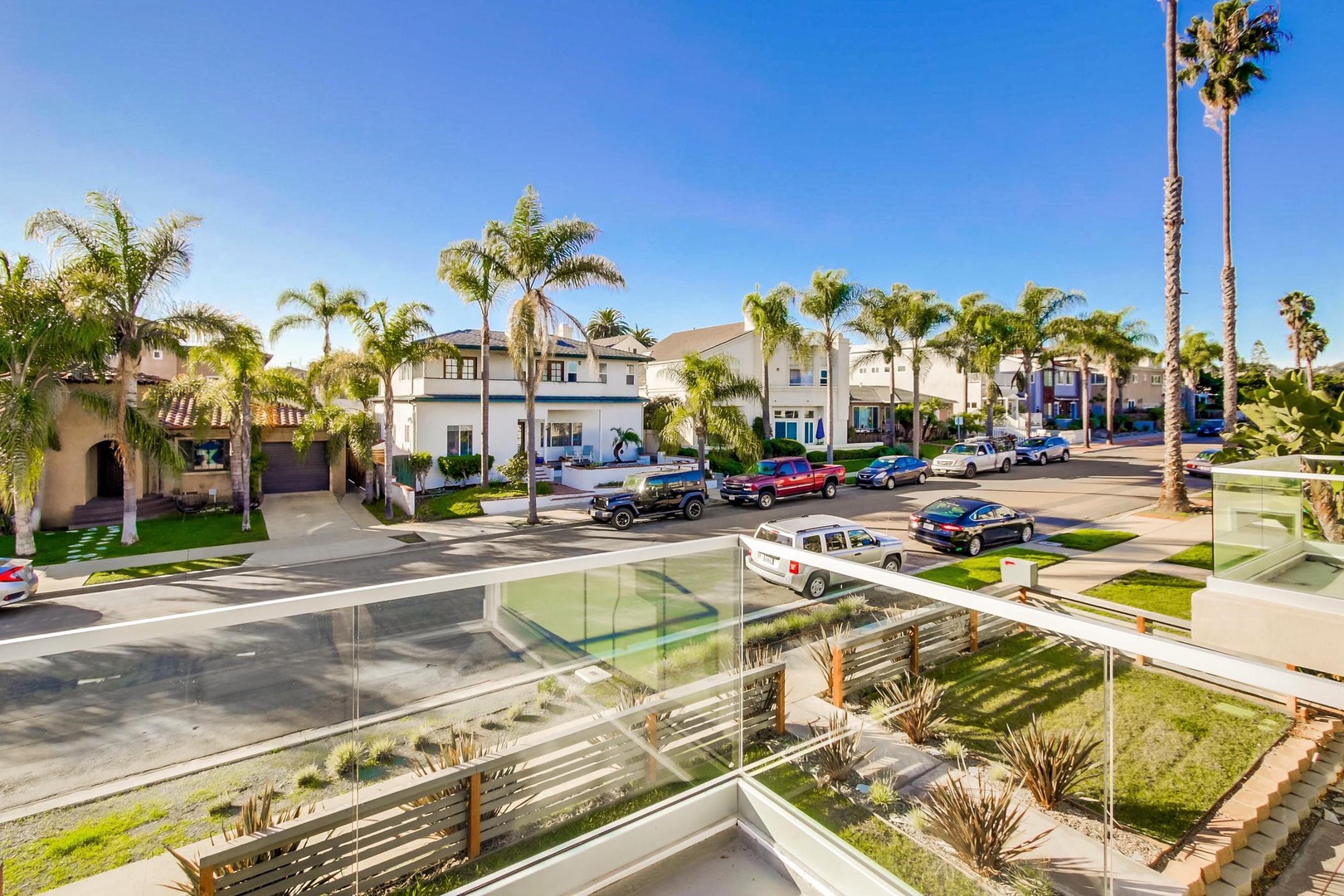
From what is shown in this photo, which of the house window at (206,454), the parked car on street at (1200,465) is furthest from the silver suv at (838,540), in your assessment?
the parked car on street at (1200,465)

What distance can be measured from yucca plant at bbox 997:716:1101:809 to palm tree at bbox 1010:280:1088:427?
4559 cm

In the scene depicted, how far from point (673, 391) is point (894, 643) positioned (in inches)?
1552

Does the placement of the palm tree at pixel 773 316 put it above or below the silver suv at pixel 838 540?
above

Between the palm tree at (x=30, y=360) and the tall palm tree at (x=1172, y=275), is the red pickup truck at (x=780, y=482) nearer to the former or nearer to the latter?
the tall palm tree at (x=1172, y=275)

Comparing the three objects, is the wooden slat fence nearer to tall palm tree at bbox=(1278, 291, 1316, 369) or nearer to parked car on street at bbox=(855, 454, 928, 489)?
parked car on street at bbox=(855, 454, 928, 489)

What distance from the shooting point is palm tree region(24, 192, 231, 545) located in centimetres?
1767

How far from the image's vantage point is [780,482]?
2611 centimetres

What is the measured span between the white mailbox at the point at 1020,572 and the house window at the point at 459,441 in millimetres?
24803

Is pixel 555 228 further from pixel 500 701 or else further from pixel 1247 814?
pixel 1247 814

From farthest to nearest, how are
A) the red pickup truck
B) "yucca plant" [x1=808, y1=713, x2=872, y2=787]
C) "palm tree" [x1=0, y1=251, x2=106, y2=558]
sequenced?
1. the red pickup truck
2. "palm tree" [x1=0, y1=251, x2=106, y2=558]
3. "yucca plant" [x1=808, y1=713, x2=872, y2=787]

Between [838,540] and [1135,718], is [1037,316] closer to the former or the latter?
[838,540]

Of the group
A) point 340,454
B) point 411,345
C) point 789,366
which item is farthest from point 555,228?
point 789,366

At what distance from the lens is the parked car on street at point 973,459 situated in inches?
1319

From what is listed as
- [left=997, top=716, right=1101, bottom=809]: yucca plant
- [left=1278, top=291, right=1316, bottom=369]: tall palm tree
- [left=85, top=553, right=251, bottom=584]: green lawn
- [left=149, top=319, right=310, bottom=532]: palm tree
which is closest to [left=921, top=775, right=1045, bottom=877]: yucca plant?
[left=997, top=716, right=1101, bottom=809]: yucca plant
